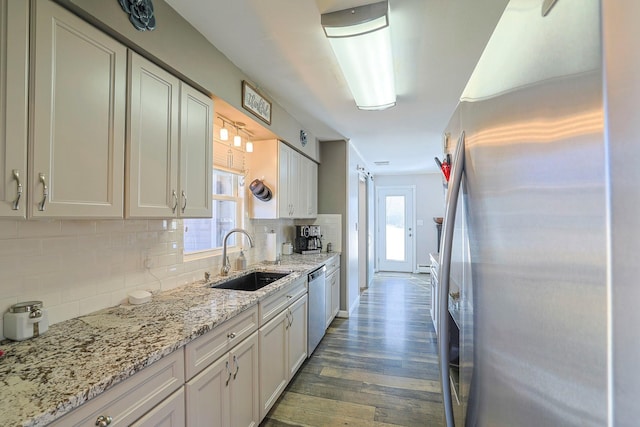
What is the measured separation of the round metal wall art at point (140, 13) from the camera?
4.29ft

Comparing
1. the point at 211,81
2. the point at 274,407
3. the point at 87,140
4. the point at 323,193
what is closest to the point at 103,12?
the point at 87,140

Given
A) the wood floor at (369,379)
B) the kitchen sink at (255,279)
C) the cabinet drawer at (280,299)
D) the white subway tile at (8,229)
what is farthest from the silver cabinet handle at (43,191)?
the wood floor at (369,379)

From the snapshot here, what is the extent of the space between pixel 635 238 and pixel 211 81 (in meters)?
2.04

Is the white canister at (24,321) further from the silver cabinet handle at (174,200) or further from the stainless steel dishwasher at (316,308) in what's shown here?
the stainless steel dishwasher at (316,308)

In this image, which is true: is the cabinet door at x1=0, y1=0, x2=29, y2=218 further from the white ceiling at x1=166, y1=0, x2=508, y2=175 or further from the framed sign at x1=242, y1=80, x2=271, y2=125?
the framed sign at x1=242, y1=80, x2=271, y2=125

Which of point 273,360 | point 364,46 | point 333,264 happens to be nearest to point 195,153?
point 364,46

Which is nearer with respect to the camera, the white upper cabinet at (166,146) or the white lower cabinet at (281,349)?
the white upper cabinet at (166,146)

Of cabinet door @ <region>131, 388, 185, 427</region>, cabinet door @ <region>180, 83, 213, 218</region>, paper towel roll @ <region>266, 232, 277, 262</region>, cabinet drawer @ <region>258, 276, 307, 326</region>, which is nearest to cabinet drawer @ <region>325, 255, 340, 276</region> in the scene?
paper towel roll @ <region>266, 232, 277, 262</region>

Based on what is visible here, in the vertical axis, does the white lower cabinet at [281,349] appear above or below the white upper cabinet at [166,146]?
below

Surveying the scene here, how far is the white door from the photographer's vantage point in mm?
7086

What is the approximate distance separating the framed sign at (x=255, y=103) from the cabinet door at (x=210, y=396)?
1714 mm

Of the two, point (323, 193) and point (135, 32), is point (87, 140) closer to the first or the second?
point (135, 32)

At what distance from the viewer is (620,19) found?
0.26m

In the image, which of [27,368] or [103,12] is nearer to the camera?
[27,368]
